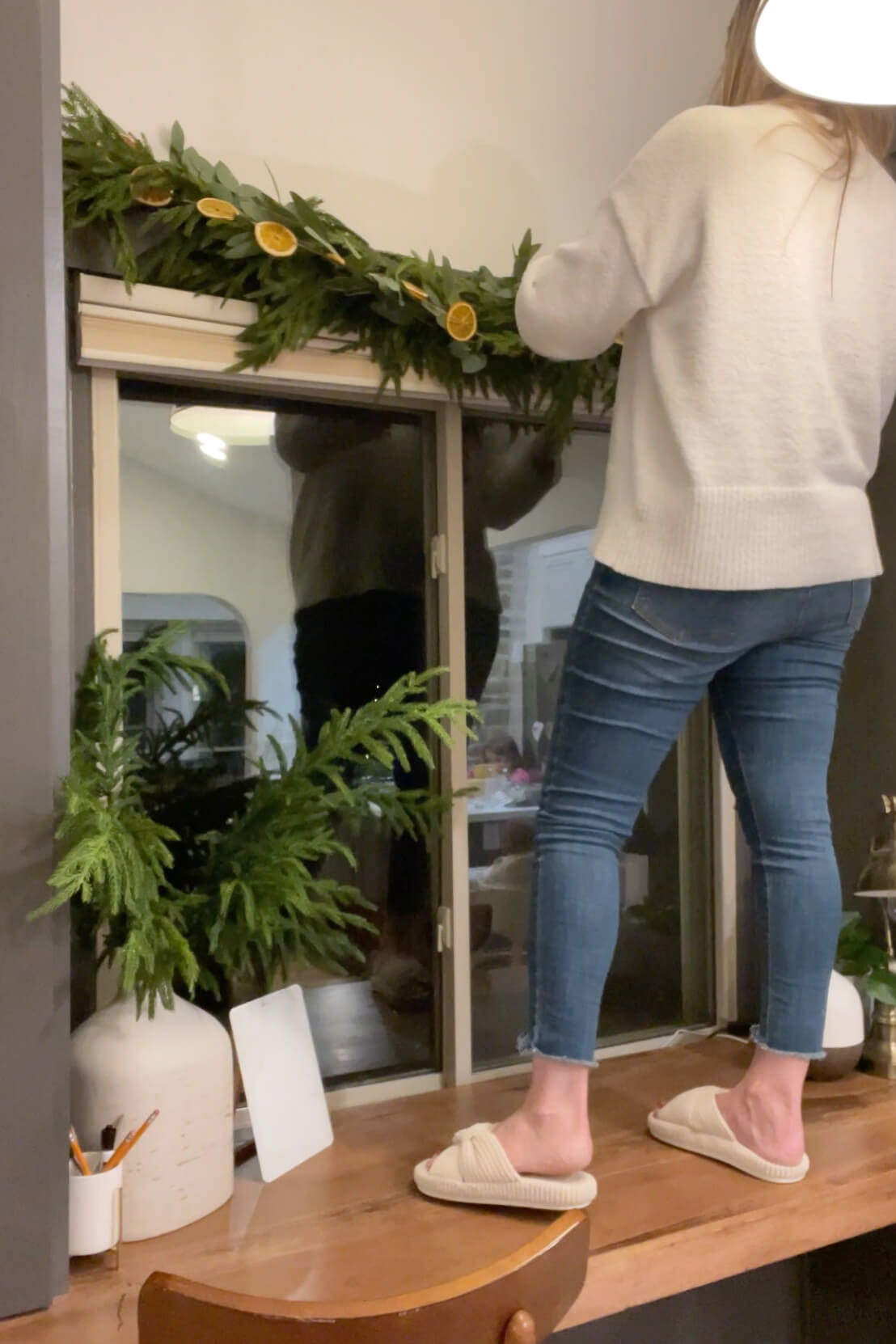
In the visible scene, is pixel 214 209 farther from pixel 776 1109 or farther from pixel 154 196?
pixel 776 1109

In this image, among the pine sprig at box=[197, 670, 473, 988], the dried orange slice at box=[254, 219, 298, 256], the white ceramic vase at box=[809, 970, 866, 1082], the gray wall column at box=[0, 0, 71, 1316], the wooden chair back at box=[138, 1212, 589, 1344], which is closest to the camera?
the wooden chair back at box=[138, 1212, 589, 1344]

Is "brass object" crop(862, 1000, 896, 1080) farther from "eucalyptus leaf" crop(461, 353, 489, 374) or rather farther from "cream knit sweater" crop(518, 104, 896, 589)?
"eucalyptus leaf" crop(461, 353, 489, 374)

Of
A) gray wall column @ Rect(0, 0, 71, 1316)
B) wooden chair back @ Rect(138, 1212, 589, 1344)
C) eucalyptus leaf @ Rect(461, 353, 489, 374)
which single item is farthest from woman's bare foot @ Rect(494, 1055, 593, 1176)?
eucalyptus leaf @ Rect(461, 353, 489, 374)

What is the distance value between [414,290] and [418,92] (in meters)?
0.41

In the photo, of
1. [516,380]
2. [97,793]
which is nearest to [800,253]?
[516,380]

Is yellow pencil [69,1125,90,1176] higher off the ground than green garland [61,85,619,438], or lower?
lower

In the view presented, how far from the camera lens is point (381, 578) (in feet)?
4.85

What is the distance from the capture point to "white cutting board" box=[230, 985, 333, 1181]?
1130 mm

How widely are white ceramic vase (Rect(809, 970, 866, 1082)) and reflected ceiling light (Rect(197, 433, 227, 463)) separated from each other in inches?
43.2

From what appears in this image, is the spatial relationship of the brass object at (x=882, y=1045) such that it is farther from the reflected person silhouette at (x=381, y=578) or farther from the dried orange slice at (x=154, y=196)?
the dried orange slice at (x=154, y=196)

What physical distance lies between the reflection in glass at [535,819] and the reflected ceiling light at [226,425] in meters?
0.31

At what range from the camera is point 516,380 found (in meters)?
1.40

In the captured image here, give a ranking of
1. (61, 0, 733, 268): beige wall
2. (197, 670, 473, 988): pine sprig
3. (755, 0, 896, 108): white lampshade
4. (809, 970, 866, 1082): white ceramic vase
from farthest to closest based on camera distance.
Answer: (809, 970, 866, 1082): white ceramic vase, (61, 0, 733, 268): beige wall, (197, 670, 473, 988): pine sprig, (755, 0, 896, 108): white lampshade

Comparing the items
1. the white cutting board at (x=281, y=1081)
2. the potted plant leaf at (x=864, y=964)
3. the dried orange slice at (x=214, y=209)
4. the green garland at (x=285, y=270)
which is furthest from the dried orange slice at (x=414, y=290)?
the potted plant leaf at (x=864, y=964)
